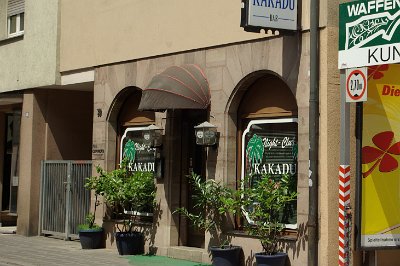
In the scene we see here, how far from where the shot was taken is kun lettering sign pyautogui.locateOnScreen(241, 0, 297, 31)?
1259cm

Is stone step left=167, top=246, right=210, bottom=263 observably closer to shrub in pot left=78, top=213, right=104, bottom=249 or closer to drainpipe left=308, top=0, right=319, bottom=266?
shrub in pot left=78, top=213, right=104, bottom=249

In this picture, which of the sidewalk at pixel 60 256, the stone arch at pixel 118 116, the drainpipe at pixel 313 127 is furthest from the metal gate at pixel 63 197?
the drainpipe at pixel 313 127

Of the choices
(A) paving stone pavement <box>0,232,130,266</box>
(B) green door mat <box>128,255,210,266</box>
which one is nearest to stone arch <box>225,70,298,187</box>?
(B) green door mat <box>128,255,210,266</box>

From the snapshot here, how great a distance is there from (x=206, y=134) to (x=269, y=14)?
274cm

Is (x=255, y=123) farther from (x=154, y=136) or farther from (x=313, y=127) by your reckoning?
(x=154, y=136)

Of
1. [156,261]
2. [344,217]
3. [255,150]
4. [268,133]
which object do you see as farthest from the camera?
[156,261]

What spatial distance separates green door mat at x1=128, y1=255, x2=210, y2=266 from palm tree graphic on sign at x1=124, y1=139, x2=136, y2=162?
97.4 inches

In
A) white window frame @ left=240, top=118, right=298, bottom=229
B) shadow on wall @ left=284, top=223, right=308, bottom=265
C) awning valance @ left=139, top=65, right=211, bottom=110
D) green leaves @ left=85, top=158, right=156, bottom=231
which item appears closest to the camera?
shadow on wall @ left=284, top=223, right=308, bottom=265

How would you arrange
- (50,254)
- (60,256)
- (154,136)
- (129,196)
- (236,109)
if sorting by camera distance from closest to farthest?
(236,109)
(60,256)
(154,136)
(129,196)
(50,254)

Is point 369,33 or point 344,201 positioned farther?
point 369,33

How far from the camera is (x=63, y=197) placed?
19328 millimetres

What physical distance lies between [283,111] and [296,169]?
1.06 metres

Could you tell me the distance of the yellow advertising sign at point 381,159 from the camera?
40.2 feet

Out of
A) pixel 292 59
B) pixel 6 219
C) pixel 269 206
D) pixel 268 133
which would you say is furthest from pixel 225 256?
pixel 6 219
